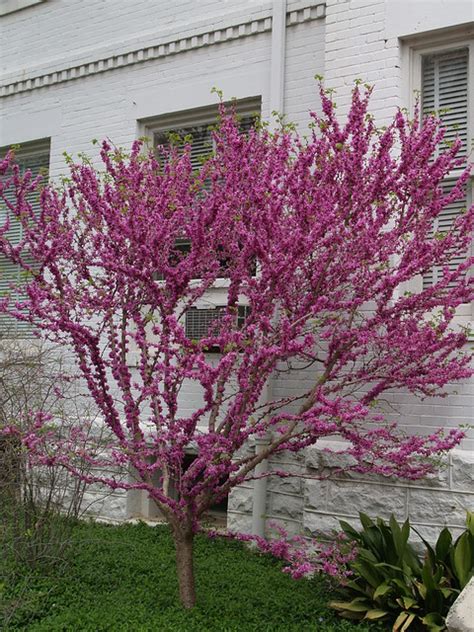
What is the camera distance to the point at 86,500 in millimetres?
7234

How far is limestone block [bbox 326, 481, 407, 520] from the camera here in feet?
17.4

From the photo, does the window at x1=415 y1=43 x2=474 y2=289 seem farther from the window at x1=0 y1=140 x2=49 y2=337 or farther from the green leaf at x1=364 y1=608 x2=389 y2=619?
the window at x1=0 y1=140 x2=49 y2=337

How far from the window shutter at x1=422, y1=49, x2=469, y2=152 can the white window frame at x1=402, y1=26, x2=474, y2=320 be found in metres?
0.05

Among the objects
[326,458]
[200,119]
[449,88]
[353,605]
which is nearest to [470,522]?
[353,605]

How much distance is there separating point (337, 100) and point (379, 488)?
10.1 ft

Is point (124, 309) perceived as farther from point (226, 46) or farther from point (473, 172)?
point (226, 46)

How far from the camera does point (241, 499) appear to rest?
6.26 meters

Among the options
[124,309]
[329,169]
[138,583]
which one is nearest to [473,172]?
[329,169]

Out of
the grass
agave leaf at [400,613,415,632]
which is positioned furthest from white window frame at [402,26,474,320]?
the grass

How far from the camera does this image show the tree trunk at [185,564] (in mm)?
4461

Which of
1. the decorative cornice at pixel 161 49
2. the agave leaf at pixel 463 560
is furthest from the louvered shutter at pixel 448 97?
the agave leaf at pixel 463 560

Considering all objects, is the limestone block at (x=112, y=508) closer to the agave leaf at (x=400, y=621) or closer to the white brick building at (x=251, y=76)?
the white brick building at (x=251, y=76)

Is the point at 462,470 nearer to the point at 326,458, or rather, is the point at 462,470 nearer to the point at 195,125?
the point at 326,458

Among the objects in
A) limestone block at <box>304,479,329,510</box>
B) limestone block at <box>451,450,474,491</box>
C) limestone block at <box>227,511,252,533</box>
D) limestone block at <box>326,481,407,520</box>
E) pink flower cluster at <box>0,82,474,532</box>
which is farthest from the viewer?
limestone block at <box>227,511,252,533</box>
